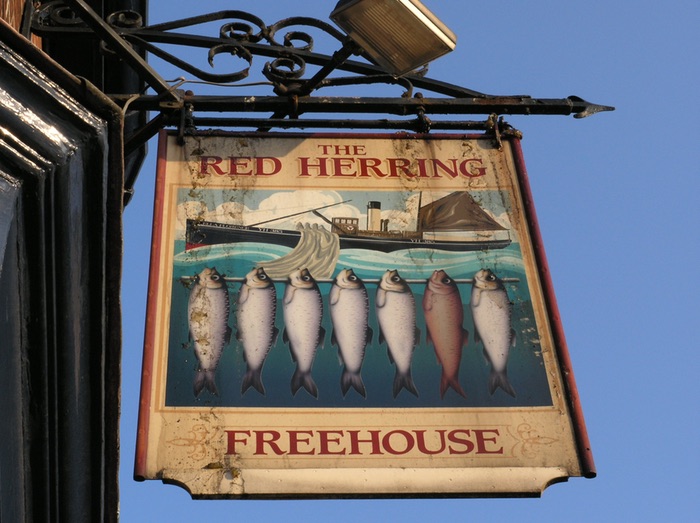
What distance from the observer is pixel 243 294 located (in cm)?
549

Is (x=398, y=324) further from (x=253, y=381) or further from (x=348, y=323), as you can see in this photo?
(x=253, y=381)

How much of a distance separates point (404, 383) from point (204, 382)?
759 mm

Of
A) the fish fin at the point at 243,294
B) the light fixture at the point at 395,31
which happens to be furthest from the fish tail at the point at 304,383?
the light fixture at the point at 395,31

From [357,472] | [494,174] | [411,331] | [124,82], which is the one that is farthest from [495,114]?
[124,82]

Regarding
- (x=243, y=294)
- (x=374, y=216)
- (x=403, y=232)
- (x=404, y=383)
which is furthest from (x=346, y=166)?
(x=404, y=383)

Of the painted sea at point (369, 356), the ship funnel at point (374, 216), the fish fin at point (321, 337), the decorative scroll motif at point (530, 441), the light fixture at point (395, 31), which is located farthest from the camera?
the ship funnel at point (374, 216)

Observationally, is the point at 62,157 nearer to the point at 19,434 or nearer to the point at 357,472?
the point at 19,434

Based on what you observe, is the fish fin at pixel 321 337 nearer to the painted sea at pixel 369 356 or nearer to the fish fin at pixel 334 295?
the painted sea at pixel 369 356

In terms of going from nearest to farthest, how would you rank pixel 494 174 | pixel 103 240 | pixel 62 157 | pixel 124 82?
1. pixel 62 157
2. pixel 103 240
3. pixel 494 174
4. pixel 124 82

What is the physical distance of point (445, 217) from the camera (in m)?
5.93

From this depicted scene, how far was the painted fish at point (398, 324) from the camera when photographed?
530 centimetres

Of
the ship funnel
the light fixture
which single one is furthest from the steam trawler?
the light fixture

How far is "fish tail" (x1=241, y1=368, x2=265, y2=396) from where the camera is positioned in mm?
5176

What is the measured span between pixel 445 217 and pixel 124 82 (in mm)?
3299
